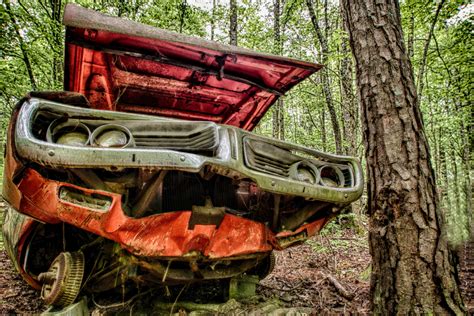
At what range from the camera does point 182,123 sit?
1737mm

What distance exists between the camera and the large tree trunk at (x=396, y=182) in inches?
66.0

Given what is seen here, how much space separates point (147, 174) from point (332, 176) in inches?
50.7

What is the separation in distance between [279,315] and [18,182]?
1699mm

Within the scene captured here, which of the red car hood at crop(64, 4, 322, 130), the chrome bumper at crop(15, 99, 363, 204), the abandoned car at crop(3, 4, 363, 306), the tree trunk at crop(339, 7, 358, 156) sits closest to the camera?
the chrome bumper at crop(15, 99, 363, 204)

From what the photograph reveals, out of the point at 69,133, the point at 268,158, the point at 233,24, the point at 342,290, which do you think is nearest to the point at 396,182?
the point at 268,158

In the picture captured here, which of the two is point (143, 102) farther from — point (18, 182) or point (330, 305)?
point (330, 305)

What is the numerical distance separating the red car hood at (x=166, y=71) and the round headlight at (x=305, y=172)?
0.94m

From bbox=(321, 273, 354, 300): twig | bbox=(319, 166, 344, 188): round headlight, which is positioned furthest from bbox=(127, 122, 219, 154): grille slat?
bbox=(321, 273, 354, 300): twig

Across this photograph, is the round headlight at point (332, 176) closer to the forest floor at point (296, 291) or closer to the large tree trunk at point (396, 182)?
the large tree trunk at point (396, 182)

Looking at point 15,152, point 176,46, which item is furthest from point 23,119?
point 176,46

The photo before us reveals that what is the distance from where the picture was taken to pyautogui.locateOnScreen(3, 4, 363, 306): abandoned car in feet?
5.15

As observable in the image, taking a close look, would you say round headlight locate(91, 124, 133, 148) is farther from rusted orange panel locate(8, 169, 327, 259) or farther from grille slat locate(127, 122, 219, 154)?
rusted orange panel locate(8, 169, 327, 259)

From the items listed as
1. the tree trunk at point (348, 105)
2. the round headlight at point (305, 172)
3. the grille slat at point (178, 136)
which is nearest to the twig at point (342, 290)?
the round headlight at point (305, 172)

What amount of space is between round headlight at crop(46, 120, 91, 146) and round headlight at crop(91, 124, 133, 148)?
45mm
